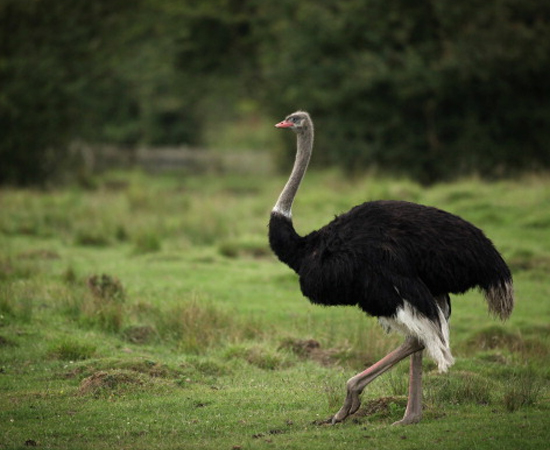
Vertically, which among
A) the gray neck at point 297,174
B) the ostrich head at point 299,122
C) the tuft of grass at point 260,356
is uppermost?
the ostrich head at point 299,122

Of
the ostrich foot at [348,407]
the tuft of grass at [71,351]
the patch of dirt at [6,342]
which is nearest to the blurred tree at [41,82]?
the patch of dirt at [6,342]

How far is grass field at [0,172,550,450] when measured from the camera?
714 centimetres

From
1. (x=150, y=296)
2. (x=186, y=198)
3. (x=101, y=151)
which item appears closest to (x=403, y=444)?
(x=150, y=296)

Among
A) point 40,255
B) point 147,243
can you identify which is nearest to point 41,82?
point 147,243

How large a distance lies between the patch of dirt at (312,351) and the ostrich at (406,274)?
7.89 feet

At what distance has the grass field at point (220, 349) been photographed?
714cm

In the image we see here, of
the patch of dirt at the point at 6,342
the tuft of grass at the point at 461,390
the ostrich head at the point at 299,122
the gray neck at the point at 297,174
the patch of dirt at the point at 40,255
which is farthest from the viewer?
the patch of dirt at the point at 40,255

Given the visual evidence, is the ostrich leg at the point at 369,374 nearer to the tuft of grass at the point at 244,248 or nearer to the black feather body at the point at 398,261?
the black feather body at the point at 398,261

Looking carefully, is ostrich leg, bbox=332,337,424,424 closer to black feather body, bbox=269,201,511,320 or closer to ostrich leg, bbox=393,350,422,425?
ostrich leg, bbox=393,350,422,425

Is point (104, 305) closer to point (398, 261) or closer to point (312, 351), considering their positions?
point (312, 351)

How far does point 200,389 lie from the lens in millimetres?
8547

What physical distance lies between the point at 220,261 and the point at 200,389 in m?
7.06

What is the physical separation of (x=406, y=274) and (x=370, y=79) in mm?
20270

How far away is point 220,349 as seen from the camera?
1002 centimetres
